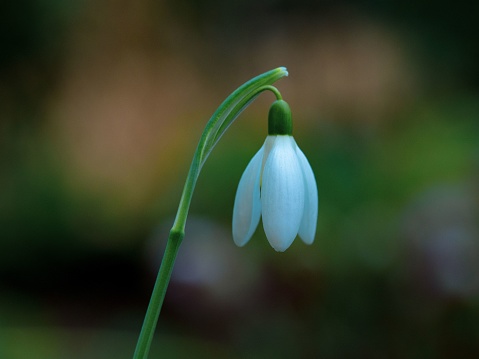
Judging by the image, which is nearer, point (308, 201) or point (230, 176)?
point (308, 201)

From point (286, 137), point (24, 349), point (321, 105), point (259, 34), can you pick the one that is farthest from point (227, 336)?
point (259, 34)

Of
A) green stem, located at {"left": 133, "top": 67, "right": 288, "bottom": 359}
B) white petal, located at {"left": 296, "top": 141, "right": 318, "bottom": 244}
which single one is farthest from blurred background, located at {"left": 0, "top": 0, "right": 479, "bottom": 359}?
green stem, located at {"left": 133, "top": 67, "right": 288, "bottom": 359}

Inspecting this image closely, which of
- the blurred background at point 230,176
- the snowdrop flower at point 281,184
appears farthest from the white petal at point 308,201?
the blurred background at point 230,176

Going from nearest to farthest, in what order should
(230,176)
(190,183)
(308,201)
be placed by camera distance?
(190,183) → (308,201) → (230,176)

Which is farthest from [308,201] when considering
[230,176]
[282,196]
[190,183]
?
[230,176]

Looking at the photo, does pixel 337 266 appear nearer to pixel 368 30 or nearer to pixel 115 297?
pixel 115 297

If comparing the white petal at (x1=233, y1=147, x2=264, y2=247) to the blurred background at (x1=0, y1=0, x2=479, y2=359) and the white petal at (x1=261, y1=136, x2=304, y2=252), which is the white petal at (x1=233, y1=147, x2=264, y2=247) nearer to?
the white petal at (x1=261, y1=136, x2=304, y2=252)

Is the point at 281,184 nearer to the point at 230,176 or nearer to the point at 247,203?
the point at 247,203
